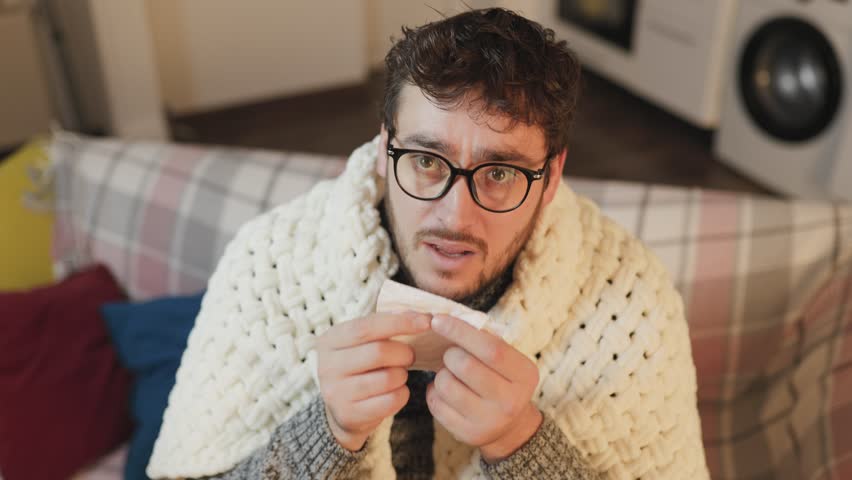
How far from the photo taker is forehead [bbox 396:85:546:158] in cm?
108

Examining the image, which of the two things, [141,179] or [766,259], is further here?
[141,179]

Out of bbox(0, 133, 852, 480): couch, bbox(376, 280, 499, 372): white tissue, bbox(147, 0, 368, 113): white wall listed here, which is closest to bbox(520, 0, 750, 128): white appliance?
bbox(147, 0, 368, 113): white wall

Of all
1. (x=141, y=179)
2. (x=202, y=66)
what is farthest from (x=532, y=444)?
(x=202, y=66)

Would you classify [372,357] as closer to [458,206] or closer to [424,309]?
[424,309]

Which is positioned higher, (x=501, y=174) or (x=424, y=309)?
(x=501, y=174)

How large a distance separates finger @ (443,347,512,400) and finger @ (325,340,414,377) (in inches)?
2.1

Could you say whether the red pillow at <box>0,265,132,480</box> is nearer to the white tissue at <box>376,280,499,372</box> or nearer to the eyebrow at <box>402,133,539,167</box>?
the white tissue at <box>376,280,499,372</box>

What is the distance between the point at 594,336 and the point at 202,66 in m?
3.34

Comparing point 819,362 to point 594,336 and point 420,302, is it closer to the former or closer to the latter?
point 594,336

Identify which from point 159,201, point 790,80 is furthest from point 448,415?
point 790,80

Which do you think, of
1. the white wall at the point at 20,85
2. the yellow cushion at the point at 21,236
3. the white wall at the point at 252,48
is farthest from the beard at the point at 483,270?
the white wall at the point at 252,48

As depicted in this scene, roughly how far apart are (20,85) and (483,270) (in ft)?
10.2

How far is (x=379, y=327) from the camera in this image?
3.34 ft

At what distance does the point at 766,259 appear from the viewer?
1768mm
